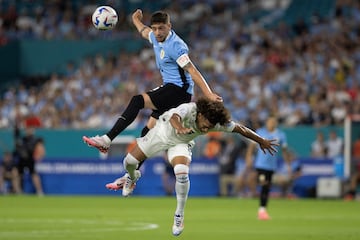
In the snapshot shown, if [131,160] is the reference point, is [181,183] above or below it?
below

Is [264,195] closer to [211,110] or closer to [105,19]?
[105,19]

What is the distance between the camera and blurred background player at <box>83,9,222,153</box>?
1570 centimetres

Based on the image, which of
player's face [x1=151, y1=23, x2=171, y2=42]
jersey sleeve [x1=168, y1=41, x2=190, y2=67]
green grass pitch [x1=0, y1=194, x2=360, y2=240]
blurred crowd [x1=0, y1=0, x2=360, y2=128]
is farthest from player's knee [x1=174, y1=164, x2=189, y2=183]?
blurred crowd [x1=0, y1=0, x2=360, y2=128]

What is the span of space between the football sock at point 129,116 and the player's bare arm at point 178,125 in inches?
46.4

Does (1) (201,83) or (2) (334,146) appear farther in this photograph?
(2) (334,146)

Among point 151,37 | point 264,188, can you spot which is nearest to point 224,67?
point 264,188

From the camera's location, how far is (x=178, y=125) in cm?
1469

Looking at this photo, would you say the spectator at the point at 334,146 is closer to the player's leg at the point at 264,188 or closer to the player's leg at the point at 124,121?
the player's leg at the point at 264,188

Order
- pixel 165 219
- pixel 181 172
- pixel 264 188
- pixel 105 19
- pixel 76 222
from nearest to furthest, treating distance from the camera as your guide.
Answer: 1. pixel 181 172
2. pixel 105 19
3. pixel 76 222
4. pixel 165 219
5. pixel 264 188

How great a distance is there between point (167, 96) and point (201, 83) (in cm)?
93

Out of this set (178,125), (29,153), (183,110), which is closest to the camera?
(178,125)

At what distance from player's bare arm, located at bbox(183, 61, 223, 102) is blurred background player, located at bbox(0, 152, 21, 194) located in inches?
740

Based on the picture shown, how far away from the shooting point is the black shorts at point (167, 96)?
631 inches

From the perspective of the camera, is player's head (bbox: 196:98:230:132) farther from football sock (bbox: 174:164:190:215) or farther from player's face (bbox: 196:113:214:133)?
football sock (bbox: 174:164:190:215)
